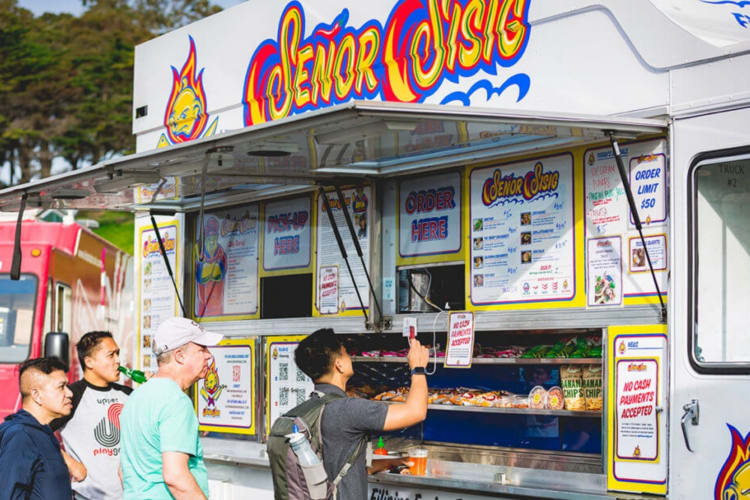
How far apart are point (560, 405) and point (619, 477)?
0.67 m

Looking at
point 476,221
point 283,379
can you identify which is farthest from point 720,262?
point 283,379

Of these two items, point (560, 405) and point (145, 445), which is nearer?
point (145, 445)

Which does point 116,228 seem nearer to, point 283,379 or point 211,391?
point 211,391

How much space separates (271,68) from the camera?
20.6 feet

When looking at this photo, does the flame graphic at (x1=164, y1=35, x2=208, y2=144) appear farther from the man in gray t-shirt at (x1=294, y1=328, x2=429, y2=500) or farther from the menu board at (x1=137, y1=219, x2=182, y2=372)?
the man in gray t-shirt at (x1=294, y1=328, x2=429, y2=500)

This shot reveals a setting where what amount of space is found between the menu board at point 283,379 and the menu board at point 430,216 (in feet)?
3.25

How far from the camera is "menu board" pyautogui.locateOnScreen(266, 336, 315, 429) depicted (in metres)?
6.19

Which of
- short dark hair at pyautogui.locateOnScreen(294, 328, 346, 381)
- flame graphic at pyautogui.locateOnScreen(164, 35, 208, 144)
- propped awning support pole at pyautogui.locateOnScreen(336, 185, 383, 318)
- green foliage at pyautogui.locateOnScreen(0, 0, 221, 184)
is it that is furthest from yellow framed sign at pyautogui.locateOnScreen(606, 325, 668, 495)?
green foliage at pyautogui.locateOnScreen(0, 0, 221, 184)

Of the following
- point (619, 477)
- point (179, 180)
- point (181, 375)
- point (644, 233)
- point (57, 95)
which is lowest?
point (619, 477)

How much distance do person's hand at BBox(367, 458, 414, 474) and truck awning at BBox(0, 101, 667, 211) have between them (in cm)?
152

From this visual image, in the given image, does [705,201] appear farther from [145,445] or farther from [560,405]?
[145,445]

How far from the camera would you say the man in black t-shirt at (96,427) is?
603cm

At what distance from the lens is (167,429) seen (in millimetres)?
4234

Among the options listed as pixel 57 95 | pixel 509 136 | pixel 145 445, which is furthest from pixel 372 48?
pixel 57 95
